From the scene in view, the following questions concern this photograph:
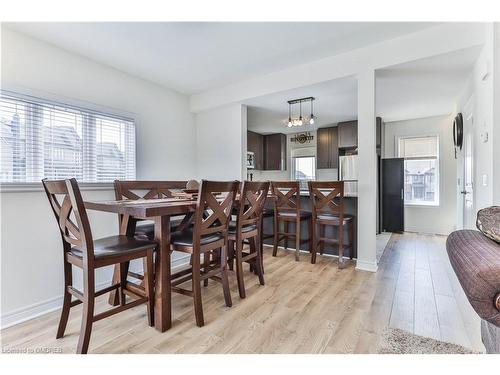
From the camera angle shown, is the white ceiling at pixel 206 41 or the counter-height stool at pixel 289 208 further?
the counter-height stool at pixel 289 208

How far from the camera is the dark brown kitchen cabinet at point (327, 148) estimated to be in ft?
18.7

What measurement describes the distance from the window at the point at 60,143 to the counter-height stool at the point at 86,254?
2.82ft

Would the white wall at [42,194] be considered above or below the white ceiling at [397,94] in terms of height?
below

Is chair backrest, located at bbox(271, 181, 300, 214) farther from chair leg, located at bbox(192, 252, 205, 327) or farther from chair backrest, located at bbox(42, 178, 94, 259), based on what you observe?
chair backrest, located at bbox(42, 178, 94, 259)

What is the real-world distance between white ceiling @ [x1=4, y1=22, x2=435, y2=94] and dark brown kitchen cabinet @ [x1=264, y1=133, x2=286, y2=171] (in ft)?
11.0

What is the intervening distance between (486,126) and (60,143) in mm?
3934

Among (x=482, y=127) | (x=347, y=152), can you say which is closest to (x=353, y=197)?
(x=482, y=127)

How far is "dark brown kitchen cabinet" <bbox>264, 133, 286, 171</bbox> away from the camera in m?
6.44

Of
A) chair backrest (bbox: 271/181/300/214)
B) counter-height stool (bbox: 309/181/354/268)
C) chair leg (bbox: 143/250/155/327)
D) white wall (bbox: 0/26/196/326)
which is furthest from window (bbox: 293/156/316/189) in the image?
chair leg (bbox: 143/250/155/327)

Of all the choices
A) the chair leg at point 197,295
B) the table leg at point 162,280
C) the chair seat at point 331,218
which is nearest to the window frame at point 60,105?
the table leg at point 162,280

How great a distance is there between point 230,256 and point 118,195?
48.6 inches

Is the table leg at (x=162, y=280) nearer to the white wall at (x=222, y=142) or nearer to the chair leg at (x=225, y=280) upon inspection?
the chair leg at (x=225, y=280)
